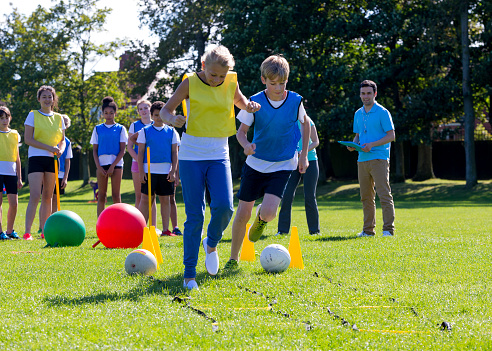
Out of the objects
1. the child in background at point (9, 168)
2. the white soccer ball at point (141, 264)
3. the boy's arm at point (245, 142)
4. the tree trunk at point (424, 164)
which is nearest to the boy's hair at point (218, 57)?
Answer: the boy's arm at point (245, 142)

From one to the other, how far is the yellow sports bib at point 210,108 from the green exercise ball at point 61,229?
3.84 meters

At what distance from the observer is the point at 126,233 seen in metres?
7.86

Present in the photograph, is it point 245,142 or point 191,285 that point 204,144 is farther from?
point 191,285

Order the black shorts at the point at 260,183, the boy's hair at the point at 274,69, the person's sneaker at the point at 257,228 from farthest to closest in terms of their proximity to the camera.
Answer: the person's sneaker at the point at 257,228, the black shorts at the point at 260,183, the boy's hair at the point at 274,69

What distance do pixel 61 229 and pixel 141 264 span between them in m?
2.98

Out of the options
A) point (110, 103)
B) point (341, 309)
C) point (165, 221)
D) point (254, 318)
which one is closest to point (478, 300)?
point (341, 309)

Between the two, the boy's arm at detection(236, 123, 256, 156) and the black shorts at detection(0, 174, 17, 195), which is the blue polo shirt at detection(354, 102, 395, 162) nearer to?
the boy's arm at detection(236, 123, 256, 156)

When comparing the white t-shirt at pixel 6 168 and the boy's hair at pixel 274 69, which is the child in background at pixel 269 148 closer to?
the boy's hair at pixel 274 69

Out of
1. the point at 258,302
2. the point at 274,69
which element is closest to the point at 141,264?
the point at 258,302

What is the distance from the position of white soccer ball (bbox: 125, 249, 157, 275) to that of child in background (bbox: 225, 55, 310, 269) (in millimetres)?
785

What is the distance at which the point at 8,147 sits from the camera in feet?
32.8

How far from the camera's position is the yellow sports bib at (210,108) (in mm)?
5008

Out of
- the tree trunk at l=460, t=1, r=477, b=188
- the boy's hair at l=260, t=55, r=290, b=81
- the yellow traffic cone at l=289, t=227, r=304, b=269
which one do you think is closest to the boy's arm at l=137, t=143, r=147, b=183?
the yellow traffic cone at l=289, t=227, r=304, b=269

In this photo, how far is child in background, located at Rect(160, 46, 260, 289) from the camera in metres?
4.99
